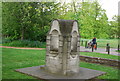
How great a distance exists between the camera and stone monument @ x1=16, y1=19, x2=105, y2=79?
8234mm

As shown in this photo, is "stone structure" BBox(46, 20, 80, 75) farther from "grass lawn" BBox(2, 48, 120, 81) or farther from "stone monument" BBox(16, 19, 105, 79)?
"grass lawn" BBox(2, 48, 120, 81)

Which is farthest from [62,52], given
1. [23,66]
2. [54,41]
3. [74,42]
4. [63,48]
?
[23,66]

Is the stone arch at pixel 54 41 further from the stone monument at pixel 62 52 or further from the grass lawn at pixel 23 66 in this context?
the grass lawn at pixel 23 66

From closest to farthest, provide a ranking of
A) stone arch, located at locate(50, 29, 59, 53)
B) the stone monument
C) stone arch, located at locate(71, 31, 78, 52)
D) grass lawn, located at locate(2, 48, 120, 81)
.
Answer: grass lawn, located at locate(2, 48, 120, 81)
the stone monument
stone arch, located at locate(50, 29, 59, 53)
stone arch, located at locate(71, 31, 78, 52)

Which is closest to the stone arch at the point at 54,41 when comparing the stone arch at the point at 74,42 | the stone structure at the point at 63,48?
the stone structure at the point at 63,48

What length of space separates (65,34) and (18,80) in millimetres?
3219

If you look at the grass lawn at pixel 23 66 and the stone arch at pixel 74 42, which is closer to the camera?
the grass lawn at pixel 23 66

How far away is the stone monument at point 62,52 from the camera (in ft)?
27.0

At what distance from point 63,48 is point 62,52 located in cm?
21

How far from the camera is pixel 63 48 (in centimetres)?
827

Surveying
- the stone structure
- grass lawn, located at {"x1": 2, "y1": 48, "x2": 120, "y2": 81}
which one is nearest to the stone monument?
the stone structure

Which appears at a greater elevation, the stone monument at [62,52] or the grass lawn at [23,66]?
the stone monument at [62,52]

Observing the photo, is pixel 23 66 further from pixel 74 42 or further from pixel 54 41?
pixel 74 42

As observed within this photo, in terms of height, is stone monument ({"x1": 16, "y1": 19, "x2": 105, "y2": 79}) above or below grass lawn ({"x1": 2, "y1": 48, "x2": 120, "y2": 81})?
above
